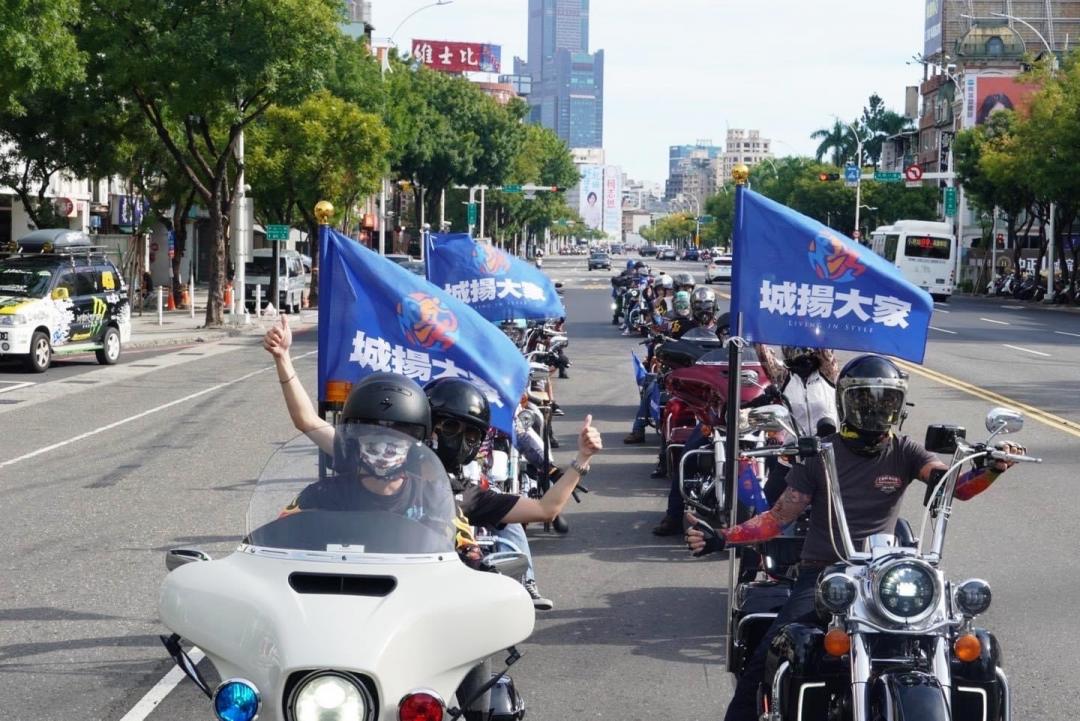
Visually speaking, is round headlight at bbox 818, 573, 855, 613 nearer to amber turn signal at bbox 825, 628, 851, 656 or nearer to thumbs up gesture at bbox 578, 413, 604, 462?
amber turn signal at bbox 825, 628, 851, 656

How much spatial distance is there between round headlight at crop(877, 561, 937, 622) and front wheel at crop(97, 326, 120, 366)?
23406 mm

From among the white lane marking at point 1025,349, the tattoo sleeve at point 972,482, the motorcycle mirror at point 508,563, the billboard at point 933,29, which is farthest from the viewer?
the billboard at point 933,29

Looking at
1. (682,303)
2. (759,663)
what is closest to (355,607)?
(759,663)

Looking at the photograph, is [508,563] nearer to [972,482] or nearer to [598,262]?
[972,482]

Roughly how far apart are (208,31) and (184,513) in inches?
909

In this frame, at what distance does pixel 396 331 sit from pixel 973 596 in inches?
156

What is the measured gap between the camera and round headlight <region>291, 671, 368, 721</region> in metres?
3.99

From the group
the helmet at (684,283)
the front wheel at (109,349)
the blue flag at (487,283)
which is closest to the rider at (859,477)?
the blue flag at (487,283)

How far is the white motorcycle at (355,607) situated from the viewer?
4.02 metres

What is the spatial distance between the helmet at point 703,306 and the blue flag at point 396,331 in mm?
6936

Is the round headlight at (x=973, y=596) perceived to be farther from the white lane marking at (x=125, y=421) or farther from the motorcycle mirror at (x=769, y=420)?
the white lane marking at (x=125, y=421)

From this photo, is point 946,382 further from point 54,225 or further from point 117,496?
point 54,225

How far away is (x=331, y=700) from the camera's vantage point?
399 centimetres

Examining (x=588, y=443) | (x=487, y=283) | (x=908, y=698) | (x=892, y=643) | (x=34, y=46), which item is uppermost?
(x=34, y=46)
